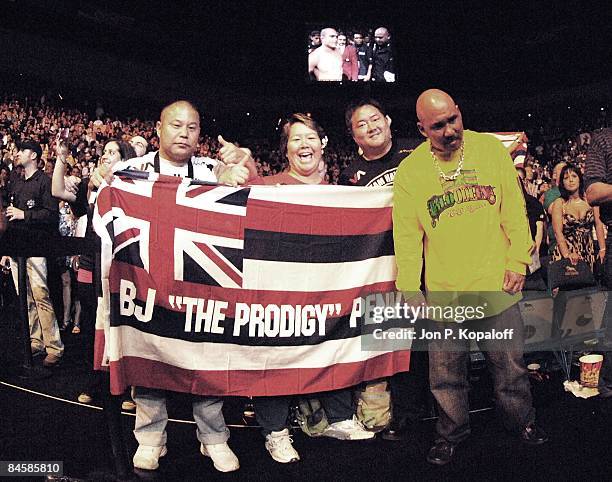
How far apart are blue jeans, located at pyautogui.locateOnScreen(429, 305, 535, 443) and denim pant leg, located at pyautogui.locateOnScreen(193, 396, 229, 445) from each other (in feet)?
3.29

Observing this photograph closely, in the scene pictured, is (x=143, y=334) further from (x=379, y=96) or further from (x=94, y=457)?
(x=379, y=96)

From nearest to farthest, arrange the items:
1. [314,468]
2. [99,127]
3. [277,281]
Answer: [314,468] < [277,281] < [99,127]

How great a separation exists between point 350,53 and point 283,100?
197 inches

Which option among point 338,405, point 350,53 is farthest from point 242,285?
point 350,53

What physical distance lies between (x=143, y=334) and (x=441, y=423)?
4.73 ft

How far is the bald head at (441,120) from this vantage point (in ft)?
8.29

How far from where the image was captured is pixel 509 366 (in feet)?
8.71

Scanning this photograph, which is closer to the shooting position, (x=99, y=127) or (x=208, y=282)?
(x=208, y=282)

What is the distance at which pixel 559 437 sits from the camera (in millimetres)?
2793

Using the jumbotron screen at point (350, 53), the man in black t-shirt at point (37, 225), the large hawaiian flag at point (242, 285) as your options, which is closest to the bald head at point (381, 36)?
the jumbotron screen at point (350, 53)

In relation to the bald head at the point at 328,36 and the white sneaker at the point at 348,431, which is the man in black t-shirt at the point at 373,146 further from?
the bald head at the point at 328,36

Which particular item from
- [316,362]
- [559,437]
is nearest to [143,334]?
[316,362]

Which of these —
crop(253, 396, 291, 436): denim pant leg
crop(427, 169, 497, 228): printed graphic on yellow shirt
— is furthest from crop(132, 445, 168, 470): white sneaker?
crop(427, 169, 497, 228): printed graphic on yellow shirt

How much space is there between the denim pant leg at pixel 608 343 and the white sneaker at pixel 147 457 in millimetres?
2424
